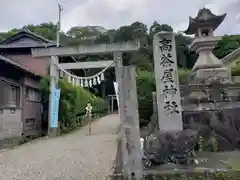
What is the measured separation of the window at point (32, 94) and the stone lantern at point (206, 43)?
877 cm

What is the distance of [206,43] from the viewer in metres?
12.5

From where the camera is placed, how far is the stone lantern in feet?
39.1

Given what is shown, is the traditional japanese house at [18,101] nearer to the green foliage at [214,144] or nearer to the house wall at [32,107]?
the house wall at [32,107]

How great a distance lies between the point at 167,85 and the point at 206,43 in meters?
5.19

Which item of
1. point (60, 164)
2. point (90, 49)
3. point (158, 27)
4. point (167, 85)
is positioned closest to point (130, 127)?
point (60, 164)

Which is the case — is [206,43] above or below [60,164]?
above

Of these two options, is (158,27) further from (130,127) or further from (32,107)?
(130,127)

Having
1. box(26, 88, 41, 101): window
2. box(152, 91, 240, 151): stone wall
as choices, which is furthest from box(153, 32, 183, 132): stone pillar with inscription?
box(26, 88, 41, 101): window

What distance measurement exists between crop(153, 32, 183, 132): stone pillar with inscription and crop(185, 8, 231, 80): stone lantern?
386 cm

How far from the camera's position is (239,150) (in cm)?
869

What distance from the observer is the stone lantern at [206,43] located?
11.9m

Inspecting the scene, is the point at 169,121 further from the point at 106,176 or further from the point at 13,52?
the point at 13,52

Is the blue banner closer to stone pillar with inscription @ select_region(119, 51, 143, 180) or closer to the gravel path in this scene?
the gravel path

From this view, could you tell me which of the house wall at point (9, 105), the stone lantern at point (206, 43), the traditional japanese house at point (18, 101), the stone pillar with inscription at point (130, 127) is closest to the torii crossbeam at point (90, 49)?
the traditional japanese house at point (18, 101)
